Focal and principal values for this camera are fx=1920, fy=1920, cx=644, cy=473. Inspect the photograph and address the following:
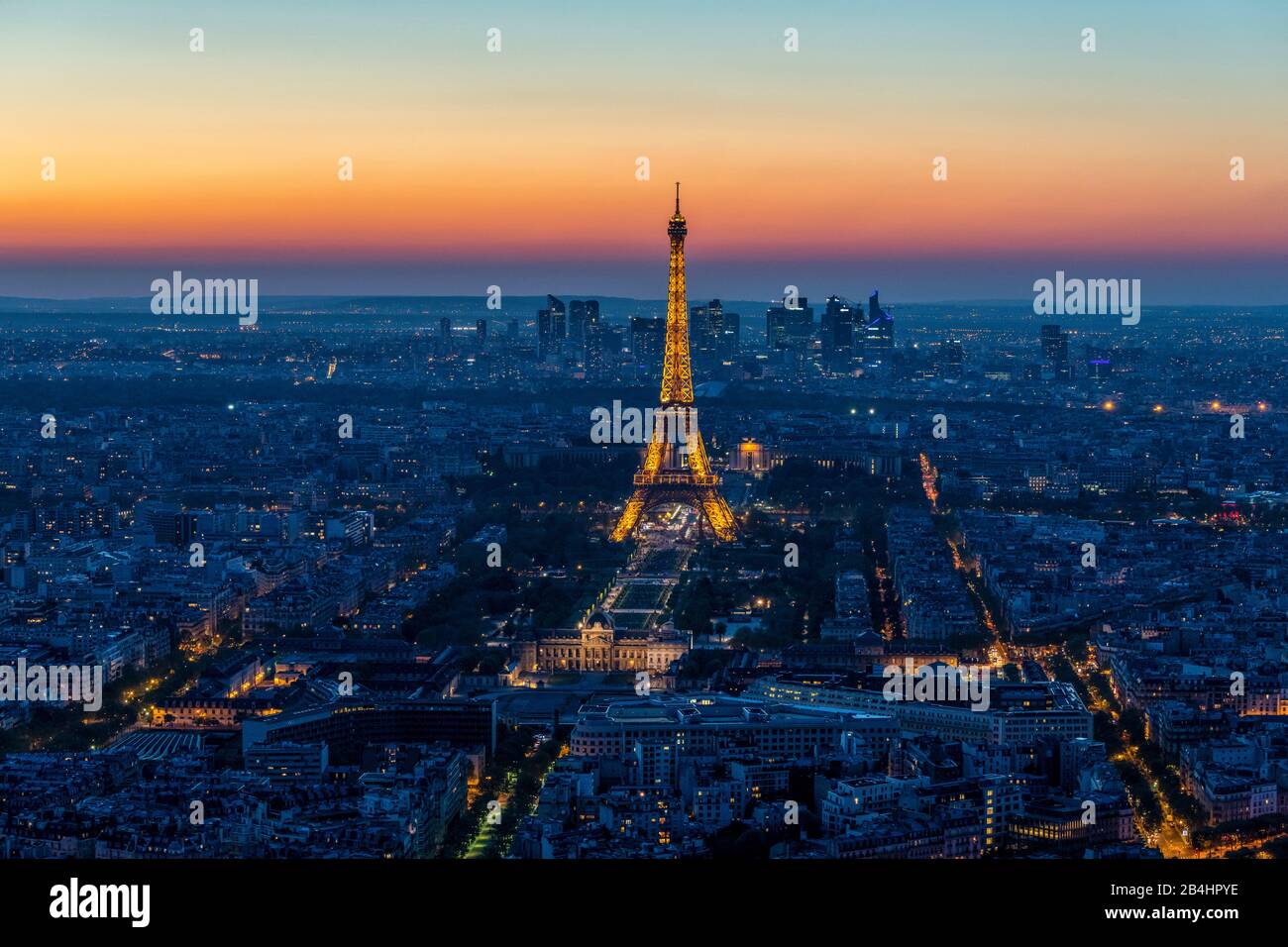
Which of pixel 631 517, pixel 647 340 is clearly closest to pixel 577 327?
pixel 647 340

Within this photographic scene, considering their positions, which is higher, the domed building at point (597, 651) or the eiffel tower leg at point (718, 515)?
the eiffel tower leg at point (718, 515)

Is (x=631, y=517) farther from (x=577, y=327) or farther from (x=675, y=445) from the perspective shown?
(x=577, y=327)

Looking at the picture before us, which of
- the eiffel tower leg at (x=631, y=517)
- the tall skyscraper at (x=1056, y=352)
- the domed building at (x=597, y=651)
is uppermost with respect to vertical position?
the tall skyscraper at (x=1056, y=352)

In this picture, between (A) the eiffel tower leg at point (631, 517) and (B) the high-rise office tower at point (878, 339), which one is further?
(B) the high-rise office tower at point (878, 339)

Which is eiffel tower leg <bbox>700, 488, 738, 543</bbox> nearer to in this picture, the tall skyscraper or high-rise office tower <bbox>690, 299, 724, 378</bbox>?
the tall skyscraper

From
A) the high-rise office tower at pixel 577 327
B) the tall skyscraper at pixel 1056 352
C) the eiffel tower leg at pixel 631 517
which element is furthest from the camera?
the high-rise office tower at pixel 577 327

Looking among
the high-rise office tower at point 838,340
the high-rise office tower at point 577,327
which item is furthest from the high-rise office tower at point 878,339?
the high-rise office tower at point 577,327

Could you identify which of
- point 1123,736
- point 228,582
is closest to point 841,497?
point 228,582

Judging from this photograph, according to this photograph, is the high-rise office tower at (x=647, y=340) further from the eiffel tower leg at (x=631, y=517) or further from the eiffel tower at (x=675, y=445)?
the eiffel tower leg at (x=631, y=517)
